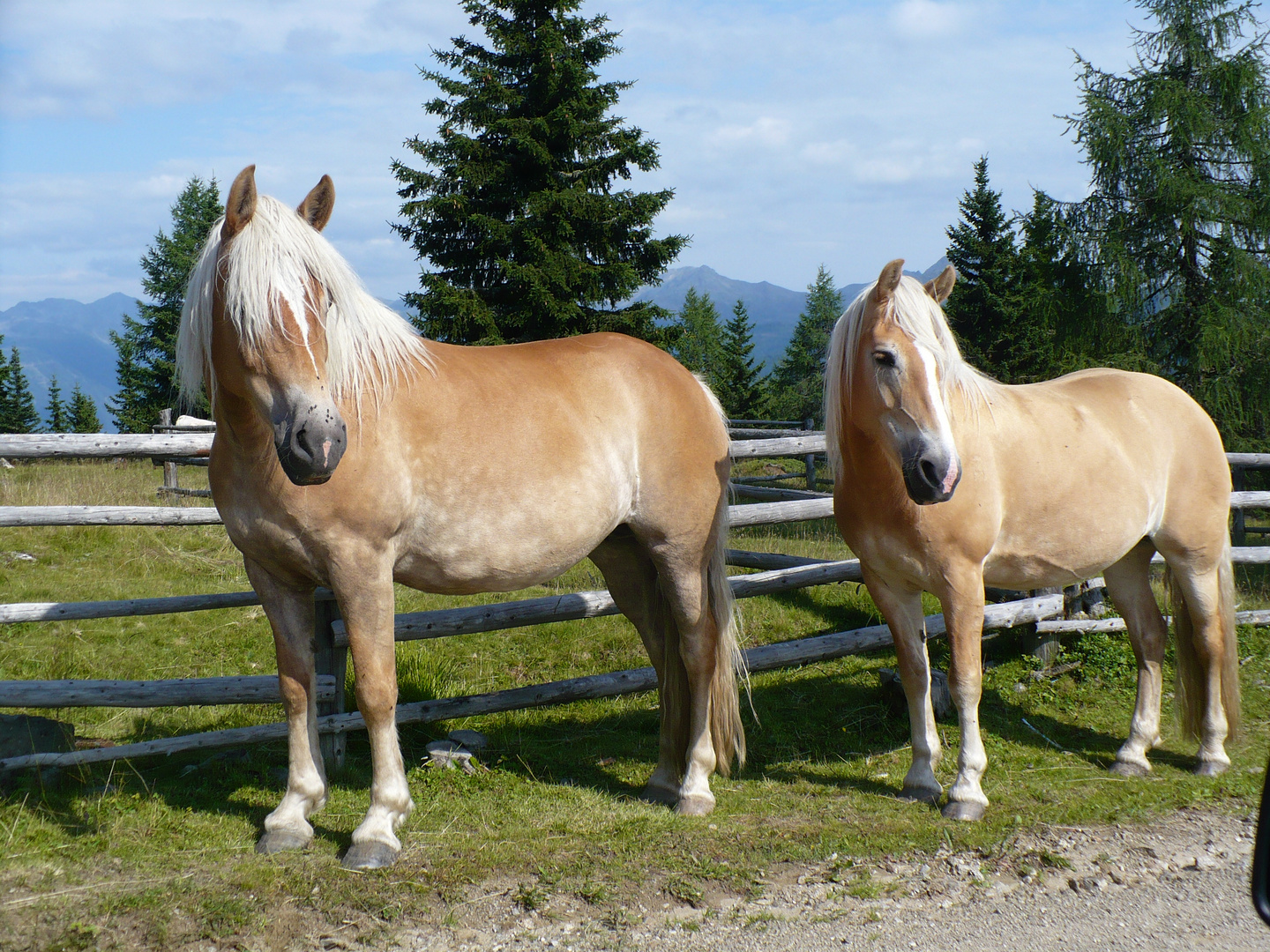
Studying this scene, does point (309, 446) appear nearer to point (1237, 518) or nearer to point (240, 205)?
point (240, 205)

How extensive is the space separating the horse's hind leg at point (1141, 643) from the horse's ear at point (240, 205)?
4289mm

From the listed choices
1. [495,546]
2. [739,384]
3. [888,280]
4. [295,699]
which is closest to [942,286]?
[888,280]

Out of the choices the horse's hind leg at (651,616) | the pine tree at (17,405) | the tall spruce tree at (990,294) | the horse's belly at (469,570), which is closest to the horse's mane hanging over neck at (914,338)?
the horse's hind leg at (651,616)

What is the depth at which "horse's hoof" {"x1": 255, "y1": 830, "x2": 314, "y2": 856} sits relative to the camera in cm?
306

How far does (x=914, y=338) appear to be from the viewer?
126 inches

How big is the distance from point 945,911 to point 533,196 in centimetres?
1581

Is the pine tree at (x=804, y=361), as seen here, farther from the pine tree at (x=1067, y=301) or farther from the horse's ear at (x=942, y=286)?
the horse's ear at (x=942, y=286)

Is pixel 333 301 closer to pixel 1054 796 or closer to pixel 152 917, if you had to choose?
pixel 152 917

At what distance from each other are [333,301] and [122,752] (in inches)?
92.1

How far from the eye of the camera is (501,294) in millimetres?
16906

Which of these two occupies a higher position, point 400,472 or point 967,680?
point 400,472

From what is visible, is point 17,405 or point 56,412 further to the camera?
point 17,405

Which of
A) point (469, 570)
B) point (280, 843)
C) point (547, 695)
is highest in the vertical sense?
point (469, 570)

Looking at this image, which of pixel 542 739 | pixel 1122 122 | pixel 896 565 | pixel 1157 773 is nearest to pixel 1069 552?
pixel 896 565
